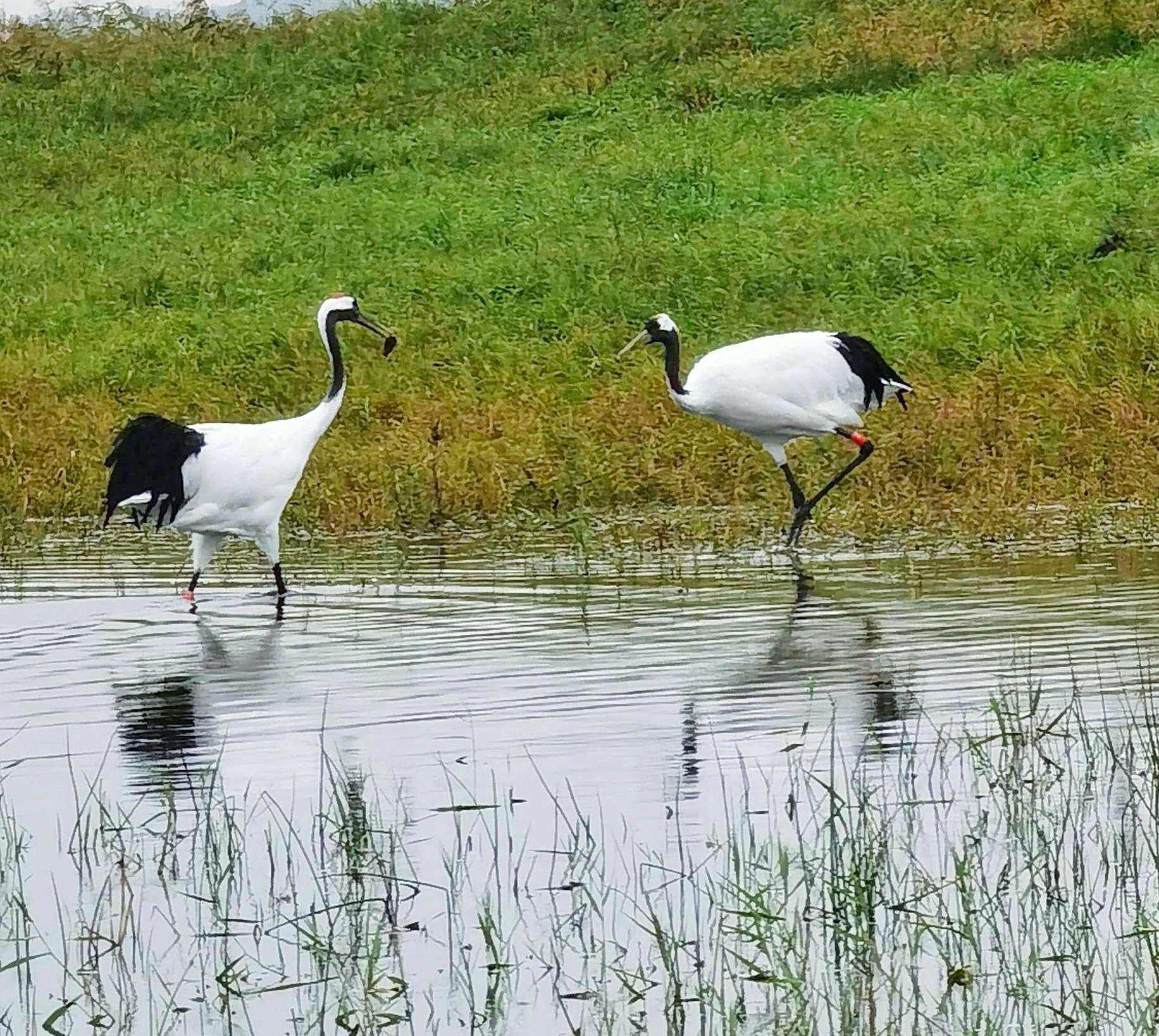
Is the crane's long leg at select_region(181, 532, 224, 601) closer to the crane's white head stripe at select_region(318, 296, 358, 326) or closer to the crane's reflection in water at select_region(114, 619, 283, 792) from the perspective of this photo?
the crane's reflection in water at select_region(114, 619, 283, 792)

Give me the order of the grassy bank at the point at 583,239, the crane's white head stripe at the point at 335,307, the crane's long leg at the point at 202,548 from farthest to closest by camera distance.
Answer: the grassy bank at the point at 583,239 → the crane's white head stripe at the point at 335,307 → the crane's long leg at the point at 202,548

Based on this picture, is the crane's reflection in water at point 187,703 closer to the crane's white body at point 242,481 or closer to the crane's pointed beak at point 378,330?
the crane's white body at point 242,481

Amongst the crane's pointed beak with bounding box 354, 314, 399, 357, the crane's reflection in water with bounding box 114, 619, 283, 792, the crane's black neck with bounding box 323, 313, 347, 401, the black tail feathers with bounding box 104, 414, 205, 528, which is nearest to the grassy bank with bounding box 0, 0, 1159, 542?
the crane's pointed beak with bounding box 354, 314, 399, 357

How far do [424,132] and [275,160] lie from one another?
1.56m

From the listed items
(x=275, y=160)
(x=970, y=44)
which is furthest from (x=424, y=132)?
(x=970, y=44)

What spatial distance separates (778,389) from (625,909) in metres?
7.08

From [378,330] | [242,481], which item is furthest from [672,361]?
[242,481]

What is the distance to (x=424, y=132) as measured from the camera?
23531 millimetres

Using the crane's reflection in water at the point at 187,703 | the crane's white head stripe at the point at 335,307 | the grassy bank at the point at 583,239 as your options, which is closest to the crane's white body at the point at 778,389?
the grassy bank at the point at 583,239

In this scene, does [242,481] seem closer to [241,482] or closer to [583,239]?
[241,482]

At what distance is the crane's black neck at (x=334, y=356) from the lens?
10320 millimetres

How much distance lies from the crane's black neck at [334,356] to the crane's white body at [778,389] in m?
1.98

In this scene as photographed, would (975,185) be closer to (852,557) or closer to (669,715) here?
(852,557)

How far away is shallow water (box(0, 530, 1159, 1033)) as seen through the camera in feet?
18.2
